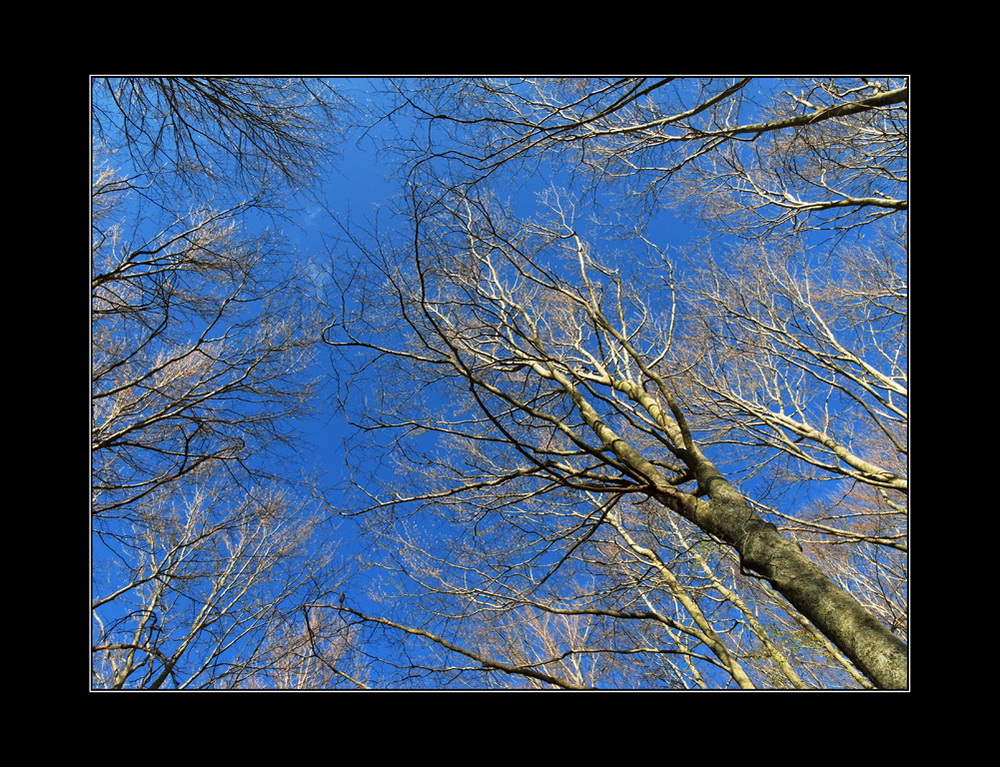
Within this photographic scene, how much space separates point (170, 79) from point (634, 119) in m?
2.54

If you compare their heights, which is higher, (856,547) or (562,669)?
(856,547)

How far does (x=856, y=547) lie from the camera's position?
16.8 ft

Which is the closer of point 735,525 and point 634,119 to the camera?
point 735,525

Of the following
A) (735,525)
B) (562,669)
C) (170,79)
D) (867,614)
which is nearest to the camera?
(867,614)
